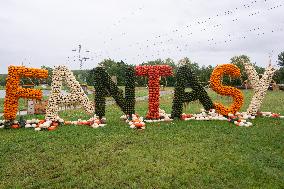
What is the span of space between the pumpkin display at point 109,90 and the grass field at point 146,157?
1.66 metres

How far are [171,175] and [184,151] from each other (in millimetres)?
2397

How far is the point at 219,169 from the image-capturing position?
32.8 ft

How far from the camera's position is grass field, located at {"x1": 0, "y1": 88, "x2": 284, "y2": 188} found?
922 cm

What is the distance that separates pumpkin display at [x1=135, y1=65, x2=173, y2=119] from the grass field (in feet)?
5.07

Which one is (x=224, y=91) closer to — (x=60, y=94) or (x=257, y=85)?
(x=257, y=85)

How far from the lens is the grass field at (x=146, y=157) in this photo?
9219 millimetres

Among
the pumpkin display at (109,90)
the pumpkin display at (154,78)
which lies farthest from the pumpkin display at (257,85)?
the pumpkin display at (109,90)

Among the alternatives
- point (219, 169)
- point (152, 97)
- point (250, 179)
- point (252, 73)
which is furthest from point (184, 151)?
point (252, 73)

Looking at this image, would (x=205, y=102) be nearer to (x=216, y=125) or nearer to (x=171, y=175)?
(x=216, y=125)

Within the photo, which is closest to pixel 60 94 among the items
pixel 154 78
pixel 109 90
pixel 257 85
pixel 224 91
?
pixel 109 90

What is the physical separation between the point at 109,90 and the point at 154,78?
2.39 m

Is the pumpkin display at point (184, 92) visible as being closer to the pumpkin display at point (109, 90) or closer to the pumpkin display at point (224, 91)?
the pumpkin display at point (224, 91)

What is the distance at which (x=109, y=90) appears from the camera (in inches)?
686

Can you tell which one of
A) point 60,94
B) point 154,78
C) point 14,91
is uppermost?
point 154,78
